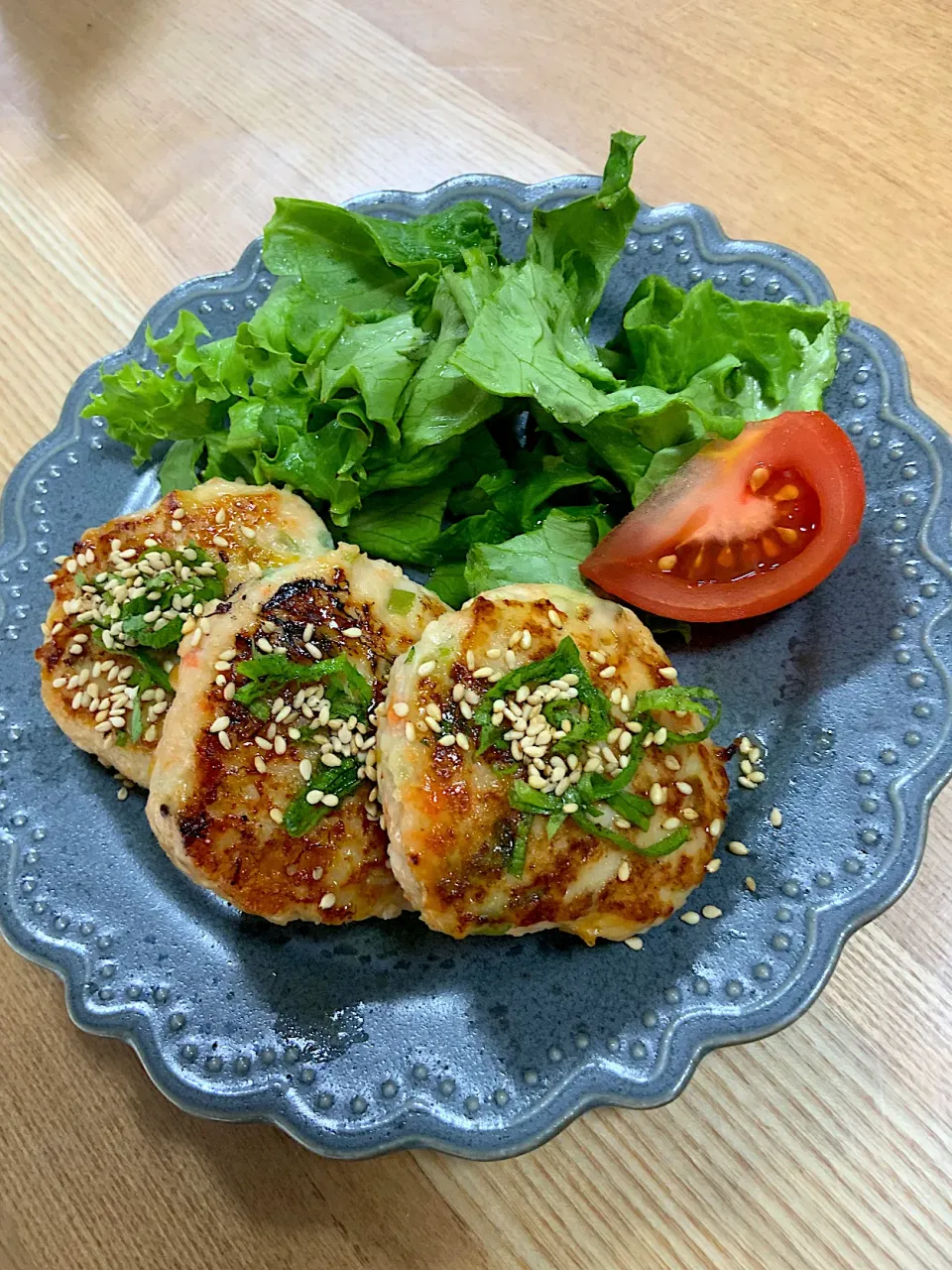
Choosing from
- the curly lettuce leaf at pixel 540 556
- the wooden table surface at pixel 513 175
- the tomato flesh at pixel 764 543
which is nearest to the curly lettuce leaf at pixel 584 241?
the curly lettuce leaf at pixel 540 556

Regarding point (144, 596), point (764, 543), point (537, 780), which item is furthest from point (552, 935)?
point (144, 596)

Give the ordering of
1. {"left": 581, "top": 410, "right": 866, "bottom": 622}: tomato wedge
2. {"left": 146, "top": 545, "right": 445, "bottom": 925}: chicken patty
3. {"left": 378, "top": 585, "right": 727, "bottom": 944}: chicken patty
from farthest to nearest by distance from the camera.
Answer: {"left": 581, "top": 410, "right": 866, "bottom": 622}: tomato wedge, {"left": 146, "top": 545, "right": 445, "bottom": 925}: chicken patty, {"left": 378, "top": 585, "right": 727, "bottom": 944}: chicken patty

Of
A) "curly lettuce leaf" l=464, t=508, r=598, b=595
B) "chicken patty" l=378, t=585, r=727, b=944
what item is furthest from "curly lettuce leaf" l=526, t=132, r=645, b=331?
"chicken patty" l=378, t=585, r=727, b=944

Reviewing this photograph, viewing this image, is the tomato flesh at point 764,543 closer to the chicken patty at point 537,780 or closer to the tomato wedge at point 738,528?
the tomato wedge at point 738,528

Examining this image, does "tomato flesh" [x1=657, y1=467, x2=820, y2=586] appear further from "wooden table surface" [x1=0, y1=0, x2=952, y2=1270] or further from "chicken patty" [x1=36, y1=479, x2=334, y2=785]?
"chicken patty" [x1=36, y1=479, x2=334, y2=785]

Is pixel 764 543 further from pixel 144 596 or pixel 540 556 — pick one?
pixel 144 596

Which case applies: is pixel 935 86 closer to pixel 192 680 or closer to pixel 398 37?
pixel 398 37
